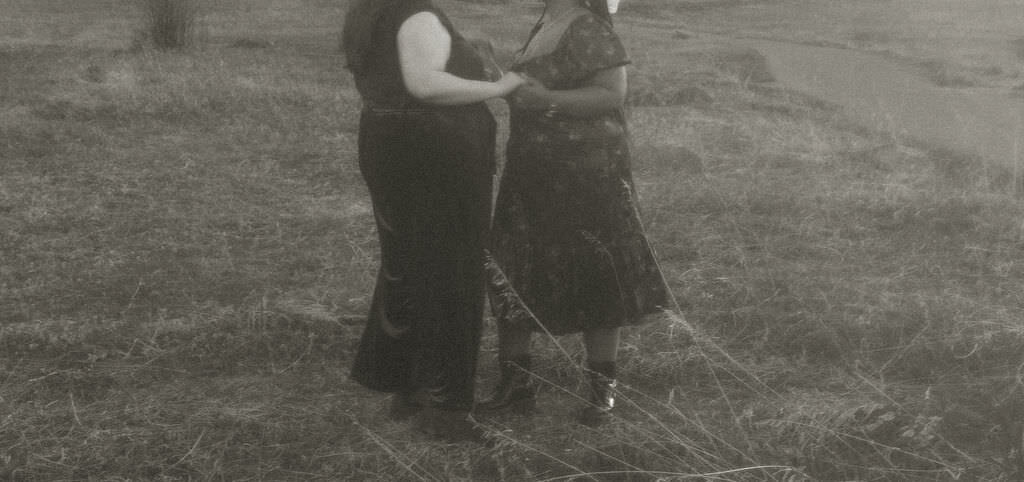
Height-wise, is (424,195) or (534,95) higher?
(534,95)

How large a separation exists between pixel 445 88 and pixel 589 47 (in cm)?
53

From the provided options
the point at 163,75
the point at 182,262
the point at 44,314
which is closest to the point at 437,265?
the point at 44,314

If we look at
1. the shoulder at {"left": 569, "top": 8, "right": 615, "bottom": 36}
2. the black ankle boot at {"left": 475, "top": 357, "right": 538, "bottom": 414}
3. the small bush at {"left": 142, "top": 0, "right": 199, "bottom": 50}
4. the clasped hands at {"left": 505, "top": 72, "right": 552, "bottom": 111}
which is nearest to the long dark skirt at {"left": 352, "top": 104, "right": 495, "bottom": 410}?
the clasped hands at {"left": 505, "top": 72, "right": 552, "bottom": 111}

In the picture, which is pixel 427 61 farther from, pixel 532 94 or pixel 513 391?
pixel 513 391

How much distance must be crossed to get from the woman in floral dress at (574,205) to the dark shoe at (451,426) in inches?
13.9

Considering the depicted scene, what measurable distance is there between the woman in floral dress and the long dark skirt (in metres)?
0.16

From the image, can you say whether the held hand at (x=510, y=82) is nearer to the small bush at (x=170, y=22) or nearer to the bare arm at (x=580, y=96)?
the bare arm at (x=580, y=96)

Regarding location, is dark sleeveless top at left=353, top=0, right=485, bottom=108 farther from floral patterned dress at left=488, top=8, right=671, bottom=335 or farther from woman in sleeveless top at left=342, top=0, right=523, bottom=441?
floral patterned dress at left=488, top=8, right=671, bottom=335

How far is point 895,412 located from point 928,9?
28.2 m

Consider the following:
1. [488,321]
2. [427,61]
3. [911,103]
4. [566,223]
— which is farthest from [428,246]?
[911,103]

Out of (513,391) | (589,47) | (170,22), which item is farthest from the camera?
(170,22)

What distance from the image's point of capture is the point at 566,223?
3520 millimetres

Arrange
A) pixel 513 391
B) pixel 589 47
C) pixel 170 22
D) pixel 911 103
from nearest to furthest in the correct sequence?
pixel 589 47 < pixel 513 391 < pixel 911 103 < pixel 170 22

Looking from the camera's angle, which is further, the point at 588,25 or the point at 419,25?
the point at 588,25
